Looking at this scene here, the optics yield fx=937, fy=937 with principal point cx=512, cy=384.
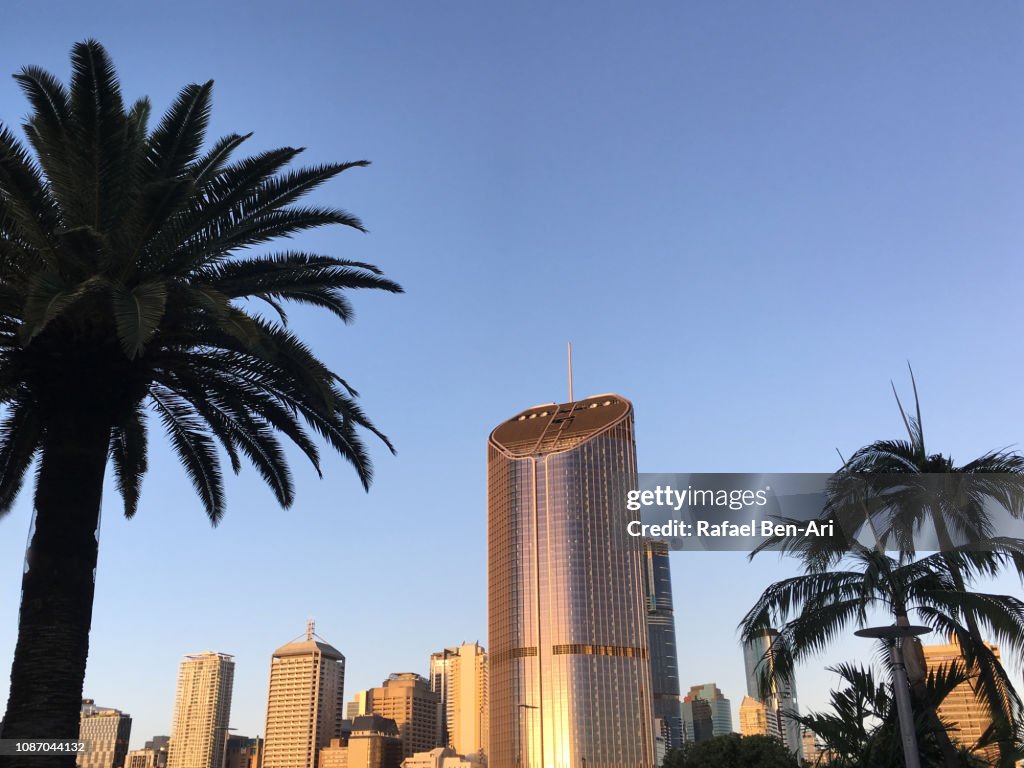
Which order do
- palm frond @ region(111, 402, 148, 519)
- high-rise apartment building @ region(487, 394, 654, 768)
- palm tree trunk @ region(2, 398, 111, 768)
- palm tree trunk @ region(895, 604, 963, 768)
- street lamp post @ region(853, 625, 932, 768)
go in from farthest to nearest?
high-rise apartment building @ region(487, 394, 654, 768)
palm frond @ region(111, 402, 148, 519)
palm tree trunk @ region(895, 604, 963, 768)
palm tree trunk @ region(2, 398, 111, 768)
street lamp post @ region(853, 625, 932, 768)

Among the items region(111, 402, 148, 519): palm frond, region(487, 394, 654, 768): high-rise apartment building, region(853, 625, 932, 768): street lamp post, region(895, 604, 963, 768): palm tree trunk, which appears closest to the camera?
region(853, 625, 932, 768): street lamp post

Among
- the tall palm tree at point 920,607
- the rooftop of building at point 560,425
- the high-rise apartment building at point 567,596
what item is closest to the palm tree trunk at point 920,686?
the tall palm tree at point 920,607

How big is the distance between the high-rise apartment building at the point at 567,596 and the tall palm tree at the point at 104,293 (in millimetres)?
148289

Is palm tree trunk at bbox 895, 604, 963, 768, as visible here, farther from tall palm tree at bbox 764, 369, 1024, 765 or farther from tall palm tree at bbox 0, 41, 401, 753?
tall palm tree at bbox 0, 41, 401, 753

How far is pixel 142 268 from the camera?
13586mm

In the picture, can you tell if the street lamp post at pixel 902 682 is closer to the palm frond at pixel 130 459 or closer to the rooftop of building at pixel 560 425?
the palm frond at pixel 130 459

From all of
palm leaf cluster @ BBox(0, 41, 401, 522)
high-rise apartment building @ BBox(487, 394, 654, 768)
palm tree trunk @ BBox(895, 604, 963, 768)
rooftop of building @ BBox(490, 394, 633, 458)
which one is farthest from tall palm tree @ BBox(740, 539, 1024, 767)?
rooftop of building @ BBox(490, 394, 633, 458)

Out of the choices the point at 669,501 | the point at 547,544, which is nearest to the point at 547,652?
the point at 547,544

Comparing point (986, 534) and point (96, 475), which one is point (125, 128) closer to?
point (96, 475)

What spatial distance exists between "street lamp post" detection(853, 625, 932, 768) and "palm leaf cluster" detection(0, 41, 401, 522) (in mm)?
8334

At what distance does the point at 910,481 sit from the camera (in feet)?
52.7

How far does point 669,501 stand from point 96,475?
1016cm

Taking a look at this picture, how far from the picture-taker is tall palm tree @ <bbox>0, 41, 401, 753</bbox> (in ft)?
40.2

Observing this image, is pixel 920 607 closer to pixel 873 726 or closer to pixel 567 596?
pixel 873 726
